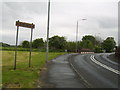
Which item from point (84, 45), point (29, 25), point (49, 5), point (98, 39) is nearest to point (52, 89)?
point (29, 25)

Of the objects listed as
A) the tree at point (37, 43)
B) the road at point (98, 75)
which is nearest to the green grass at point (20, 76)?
the road at point (98, 75)

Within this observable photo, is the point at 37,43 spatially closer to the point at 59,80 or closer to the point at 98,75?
the point at 98,75

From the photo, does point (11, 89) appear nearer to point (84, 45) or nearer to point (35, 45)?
point (84, 45)

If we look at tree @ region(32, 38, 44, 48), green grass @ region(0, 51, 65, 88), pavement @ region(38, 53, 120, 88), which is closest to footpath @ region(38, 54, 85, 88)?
pavement @ region(38, 53, 120, 88)

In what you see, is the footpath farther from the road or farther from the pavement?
the road

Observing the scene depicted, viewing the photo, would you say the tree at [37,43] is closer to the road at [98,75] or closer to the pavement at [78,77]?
the road at [98,75]

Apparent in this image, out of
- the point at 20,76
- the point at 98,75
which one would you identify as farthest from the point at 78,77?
the point at 20,76

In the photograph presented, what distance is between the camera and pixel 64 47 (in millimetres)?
64500

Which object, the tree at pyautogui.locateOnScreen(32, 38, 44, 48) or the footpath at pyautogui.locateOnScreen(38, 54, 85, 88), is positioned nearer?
the footpath at pyautogui.locateOnScreen(38, 54, 85, 88)

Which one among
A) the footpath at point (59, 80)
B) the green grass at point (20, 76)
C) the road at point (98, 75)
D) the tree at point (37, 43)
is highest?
the tree at point (37, 43)

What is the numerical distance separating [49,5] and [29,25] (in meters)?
6.80

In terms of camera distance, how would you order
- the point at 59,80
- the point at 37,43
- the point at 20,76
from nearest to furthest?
1. the point at 59,80
2. the point at 20,76
3. the point at 37,43

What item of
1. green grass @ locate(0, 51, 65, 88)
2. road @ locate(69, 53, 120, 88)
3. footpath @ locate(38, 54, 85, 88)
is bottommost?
road @ locate(69, 53, 120, 88)

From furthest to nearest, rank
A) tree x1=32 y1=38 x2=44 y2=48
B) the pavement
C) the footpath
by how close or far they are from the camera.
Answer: tree x1=32 y1=38 x2=44 y2=48
the pavement
the footpath
